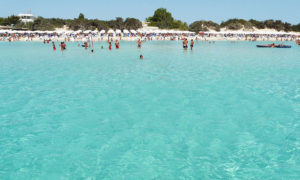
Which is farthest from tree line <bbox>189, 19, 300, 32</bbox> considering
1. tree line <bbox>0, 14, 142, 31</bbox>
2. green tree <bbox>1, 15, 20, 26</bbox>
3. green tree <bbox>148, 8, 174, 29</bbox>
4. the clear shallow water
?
the clear shallow water

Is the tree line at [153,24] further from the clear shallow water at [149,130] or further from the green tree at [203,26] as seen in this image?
the clear shallow water at [149,130]

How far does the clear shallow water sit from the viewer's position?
5.90m

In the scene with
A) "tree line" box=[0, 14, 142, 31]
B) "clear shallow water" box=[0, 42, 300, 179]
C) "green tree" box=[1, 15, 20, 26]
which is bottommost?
"clear shallow water" box=[0, 42, 300, 179]

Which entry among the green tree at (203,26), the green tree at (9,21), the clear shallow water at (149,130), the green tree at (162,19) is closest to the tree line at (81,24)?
the green tree at (9,21)

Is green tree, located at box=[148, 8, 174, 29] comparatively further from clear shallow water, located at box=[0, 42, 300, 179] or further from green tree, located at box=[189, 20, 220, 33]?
clear shallow water, located at box=[0, 42, 300, 179]

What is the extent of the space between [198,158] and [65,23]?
86.3 m

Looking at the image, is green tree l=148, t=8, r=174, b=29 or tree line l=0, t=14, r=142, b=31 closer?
tree line l=0, t=14, r=142, b=31

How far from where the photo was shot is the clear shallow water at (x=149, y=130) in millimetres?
5902

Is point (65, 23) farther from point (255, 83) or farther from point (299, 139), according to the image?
point (299, 139)

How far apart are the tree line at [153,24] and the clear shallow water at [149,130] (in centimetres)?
6819

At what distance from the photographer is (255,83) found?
49.1ft

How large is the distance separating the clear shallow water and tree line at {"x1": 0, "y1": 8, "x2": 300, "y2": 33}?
6819 cm

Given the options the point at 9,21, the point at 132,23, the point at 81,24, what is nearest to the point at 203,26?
the point at 132,23

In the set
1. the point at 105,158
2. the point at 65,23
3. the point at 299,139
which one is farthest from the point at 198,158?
the point at 65,23
